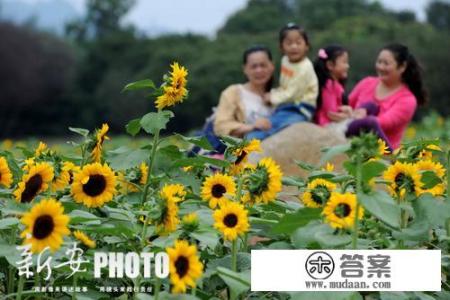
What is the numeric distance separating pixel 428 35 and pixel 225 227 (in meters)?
27.4

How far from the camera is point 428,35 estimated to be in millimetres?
28484

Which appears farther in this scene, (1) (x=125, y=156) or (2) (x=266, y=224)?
(1) (x=125, y=156)

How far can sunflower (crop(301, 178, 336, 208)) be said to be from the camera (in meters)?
2.12

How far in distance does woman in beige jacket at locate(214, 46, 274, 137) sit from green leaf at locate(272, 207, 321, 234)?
3624 millimetres

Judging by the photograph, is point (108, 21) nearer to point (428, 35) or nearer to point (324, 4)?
point (324, 4)

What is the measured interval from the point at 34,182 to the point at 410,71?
13.0ft

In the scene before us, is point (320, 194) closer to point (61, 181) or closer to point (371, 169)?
point (371, 169)

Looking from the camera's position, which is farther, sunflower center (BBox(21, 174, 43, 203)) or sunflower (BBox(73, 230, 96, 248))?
sunflower center (BBox(21, 174, 43, 203))

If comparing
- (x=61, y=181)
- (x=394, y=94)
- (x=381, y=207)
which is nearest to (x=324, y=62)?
(x=394, y=94)

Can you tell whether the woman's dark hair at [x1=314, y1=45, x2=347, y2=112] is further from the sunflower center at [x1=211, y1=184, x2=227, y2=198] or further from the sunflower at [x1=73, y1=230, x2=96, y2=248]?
the sunflower at [x1=73, y1=230, x2=96, y2=248]

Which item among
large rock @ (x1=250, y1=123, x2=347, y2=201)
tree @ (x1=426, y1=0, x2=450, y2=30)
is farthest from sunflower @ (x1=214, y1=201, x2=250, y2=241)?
tree @ (x1=426, y1=0, x2=450, y2=30)

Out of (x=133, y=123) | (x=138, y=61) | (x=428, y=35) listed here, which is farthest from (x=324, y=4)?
(x=133, y=123)

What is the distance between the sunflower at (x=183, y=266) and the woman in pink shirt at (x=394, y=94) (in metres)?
3.79

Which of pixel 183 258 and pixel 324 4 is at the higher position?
pixel 324 4
